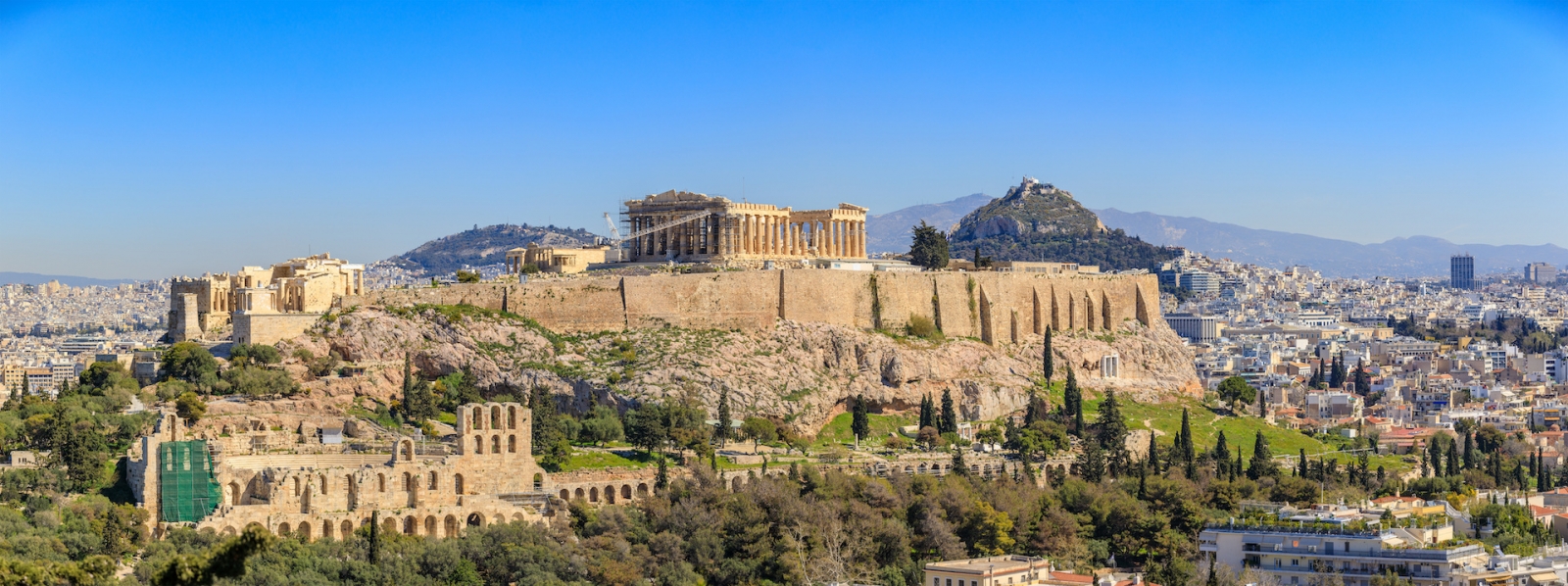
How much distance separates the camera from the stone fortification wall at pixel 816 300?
255 ft

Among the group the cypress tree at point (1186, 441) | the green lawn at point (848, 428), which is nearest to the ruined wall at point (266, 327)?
the green lawn at point (848, 428)

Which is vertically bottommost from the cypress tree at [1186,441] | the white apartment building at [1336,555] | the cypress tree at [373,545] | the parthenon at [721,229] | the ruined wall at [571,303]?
the white apartment building at [1336,555]

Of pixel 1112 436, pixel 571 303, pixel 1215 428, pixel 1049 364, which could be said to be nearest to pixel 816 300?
pixel 571 303

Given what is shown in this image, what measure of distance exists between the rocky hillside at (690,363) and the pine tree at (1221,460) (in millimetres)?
7883

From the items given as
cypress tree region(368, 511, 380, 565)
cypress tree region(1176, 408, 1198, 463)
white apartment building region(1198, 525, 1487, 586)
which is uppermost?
cypress tree region(1176, 408, 1198, 463)

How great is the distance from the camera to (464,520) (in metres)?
56.2

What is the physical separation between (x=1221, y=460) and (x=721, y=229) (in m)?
20.9

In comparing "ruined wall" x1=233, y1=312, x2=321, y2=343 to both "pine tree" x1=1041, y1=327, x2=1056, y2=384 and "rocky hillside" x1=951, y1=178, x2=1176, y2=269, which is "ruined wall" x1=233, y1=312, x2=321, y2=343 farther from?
"rocky hillside" x1=951, y1=178, x2=1176, y2=269

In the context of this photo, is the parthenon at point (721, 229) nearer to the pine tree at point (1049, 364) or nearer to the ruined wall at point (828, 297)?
the ruined wall at point (828, 297)

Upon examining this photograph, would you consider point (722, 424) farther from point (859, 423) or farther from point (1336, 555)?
point (1336, 555)

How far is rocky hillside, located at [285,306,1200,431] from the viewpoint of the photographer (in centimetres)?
7125

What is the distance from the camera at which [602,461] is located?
212 feet

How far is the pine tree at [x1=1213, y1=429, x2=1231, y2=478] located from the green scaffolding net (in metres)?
34.5

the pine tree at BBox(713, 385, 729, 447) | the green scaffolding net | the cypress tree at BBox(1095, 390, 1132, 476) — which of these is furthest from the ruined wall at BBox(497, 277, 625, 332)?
the green scaffolding net
